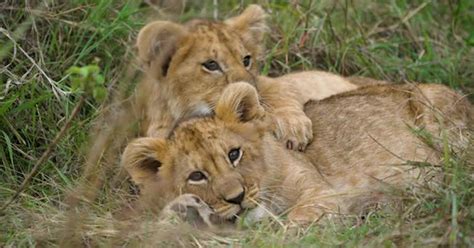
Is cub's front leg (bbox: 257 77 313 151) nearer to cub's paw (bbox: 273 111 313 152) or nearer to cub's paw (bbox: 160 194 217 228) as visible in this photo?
cub's paw (bbox: 273 111 313 152)

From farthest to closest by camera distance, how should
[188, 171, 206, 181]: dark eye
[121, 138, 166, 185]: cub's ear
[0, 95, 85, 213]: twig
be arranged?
[121, 138, 166, 185]: cub's ear → [188, 171, 206, 181]: dark eye → [0, 95, 85, 213]: twig

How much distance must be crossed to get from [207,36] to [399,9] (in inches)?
93.0

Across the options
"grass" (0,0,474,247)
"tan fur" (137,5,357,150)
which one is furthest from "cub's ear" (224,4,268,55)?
"grass" (0,0,474,247)

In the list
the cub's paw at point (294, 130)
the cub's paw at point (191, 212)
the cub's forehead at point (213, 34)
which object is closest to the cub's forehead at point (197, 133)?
the cub's paw at point (191, 212)

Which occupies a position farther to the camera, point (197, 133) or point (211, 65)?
point (211, 65)

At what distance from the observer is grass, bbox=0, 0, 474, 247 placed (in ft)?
17.0

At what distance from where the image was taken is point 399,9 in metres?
8.52

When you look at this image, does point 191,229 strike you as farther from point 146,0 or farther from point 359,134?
point 146,0

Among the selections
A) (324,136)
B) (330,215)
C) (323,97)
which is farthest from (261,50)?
(330,215)

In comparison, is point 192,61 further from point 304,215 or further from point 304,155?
point 304,215

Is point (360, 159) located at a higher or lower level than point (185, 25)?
lower

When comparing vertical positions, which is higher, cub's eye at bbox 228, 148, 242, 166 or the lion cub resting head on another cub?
cub's eye at bbox 228, 148, 242, 166

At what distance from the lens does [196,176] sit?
552 centimetres

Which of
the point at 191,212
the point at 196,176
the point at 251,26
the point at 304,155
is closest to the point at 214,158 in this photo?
the point at 196,176
